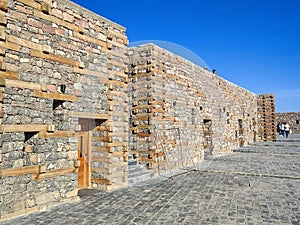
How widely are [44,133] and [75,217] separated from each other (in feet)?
6.17

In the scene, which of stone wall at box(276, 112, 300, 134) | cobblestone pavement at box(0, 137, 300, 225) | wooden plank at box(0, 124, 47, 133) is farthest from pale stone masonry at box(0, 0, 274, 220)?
stone wall at box(276, 112, 300, 134)

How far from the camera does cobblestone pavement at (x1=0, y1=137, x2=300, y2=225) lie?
4581 millimetres

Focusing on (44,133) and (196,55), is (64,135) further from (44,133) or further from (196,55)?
(196,55)

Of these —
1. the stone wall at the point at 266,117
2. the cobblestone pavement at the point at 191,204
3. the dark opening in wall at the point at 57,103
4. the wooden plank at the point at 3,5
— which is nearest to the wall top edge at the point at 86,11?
the wooden plank at the point at 3,5

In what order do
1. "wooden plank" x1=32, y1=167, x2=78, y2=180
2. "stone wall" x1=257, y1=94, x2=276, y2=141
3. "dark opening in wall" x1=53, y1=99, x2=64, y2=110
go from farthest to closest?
1. "stone wall" x1=257, y1=94, x2=276, y2=141
2. "dark opening in wall" x1=53, y1=99, x2=64, y2=110
3. "wooden plank" x1=32, y1=167, x2=78, y2=180

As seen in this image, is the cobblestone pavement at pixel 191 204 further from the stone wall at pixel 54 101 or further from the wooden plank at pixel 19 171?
the wooden plank at pixel 19 171

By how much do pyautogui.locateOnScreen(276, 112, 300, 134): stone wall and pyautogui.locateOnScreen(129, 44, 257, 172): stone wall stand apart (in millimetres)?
22831

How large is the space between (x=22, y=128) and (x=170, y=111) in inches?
241

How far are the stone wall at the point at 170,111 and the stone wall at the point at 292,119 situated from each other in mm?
22831

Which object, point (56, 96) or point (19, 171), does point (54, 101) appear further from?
point (19, 171)

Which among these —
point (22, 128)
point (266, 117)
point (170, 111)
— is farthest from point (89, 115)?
point (266, 117)

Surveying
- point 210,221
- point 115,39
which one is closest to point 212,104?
point 115,39

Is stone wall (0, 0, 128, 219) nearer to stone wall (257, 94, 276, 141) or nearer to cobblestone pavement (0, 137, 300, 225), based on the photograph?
cobblestone pavement (0, 137, 300, 225)

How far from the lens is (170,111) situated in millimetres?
9977
